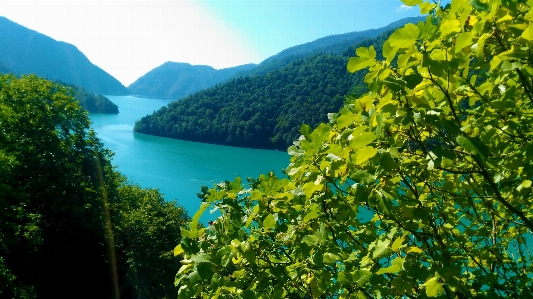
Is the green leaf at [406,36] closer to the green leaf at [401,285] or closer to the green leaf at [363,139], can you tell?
the green leaf at [363,139]

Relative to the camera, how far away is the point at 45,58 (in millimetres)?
176250

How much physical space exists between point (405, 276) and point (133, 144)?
6702cm

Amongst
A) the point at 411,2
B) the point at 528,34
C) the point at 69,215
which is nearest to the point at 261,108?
the point at 69,215

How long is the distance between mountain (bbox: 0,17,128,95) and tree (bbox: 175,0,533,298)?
7305 inches

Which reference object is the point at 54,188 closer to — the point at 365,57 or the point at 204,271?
the point at 204,271

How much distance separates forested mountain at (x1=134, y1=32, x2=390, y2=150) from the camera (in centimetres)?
6894

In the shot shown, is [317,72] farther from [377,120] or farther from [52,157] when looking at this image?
Result: [377,120]

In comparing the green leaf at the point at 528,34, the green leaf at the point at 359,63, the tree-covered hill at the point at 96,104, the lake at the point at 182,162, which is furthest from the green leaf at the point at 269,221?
the tree-covered hill at the point at 96,104

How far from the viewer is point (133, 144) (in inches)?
2495

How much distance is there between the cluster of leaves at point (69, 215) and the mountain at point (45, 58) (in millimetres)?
171014

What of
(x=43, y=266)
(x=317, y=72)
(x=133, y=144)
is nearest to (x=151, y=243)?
(x=43, y=266)

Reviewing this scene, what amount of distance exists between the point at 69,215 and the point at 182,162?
39030 millimetres

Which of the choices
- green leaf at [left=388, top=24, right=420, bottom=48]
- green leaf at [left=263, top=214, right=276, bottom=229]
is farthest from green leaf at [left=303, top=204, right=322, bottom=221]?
green leaf at [left=388, top=24, right=420, bottom=48]

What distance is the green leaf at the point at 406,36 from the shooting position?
3.25 ft
